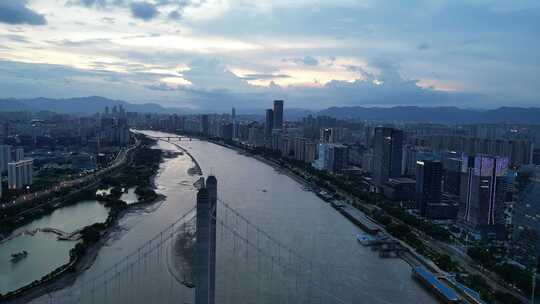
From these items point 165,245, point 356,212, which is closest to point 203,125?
point 356,212

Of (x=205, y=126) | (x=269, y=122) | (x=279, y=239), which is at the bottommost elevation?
(x=279, y=239)

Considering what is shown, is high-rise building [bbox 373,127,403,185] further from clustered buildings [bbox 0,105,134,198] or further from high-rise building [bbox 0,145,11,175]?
high-rise building [bbox 0,145,11,175]

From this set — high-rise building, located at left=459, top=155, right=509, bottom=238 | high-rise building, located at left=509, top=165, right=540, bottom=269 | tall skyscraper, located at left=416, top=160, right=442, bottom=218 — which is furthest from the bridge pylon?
tall skyscraper, located at left=416, top=160, right=442, bottom=218

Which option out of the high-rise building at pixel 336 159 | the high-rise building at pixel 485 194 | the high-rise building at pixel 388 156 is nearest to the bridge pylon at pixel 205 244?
the high-rise building at pixel 485 194

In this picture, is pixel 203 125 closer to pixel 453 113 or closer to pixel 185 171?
pixel 185 171

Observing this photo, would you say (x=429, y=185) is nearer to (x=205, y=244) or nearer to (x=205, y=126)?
(x=205, y=244)

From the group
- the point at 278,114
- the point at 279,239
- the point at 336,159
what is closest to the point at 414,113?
the point at 278,114
